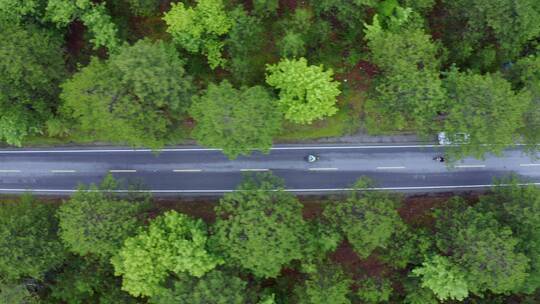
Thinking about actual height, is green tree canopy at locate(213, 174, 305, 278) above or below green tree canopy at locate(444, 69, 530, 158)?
below

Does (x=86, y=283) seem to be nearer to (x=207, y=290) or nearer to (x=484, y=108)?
(x=207, y=290)

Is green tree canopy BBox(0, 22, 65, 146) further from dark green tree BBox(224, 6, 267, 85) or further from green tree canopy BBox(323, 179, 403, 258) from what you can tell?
green tree canopy BBox(323, 179, 403, 258)

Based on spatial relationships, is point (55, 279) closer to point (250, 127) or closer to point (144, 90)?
point (144, 90)

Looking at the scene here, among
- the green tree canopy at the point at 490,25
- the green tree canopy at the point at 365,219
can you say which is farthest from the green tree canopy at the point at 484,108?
the green tree canopy at the point at 365,219

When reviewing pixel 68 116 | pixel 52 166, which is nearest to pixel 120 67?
pixel 68 116

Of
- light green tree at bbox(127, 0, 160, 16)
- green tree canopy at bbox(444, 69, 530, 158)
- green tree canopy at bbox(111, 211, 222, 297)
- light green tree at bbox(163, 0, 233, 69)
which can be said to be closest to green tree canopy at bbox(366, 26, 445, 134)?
green tree canopy at bbox(444, 69, 530, 158)

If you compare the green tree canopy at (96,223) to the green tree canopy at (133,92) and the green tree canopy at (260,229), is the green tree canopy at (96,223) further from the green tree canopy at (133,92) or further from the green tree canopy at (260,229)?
the green tree canopy at (260,229)
